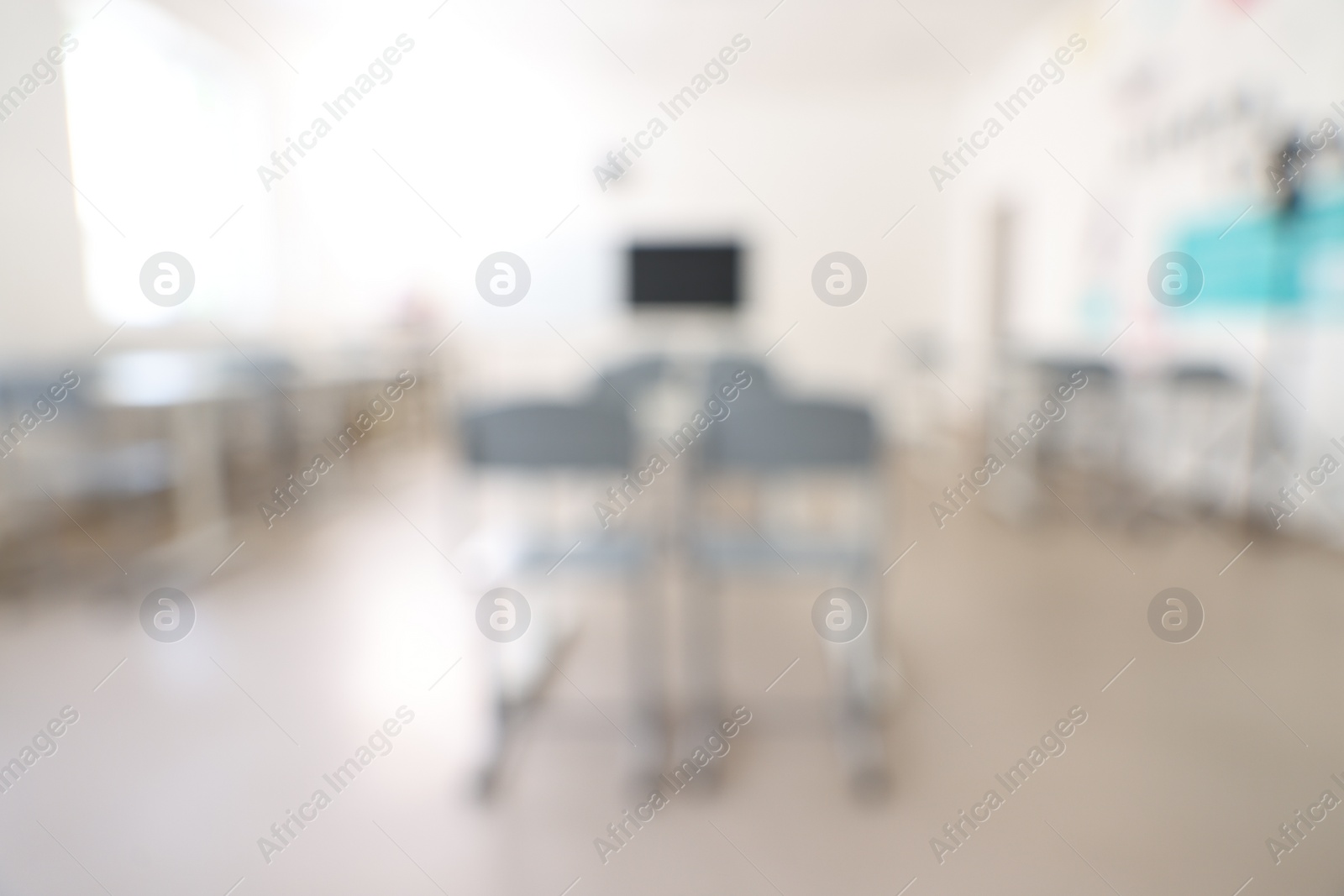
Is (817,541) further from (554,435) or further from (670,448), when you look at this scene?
(554,435)

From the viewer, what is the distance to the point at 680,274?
702 cm

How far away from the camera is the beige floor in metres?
1.45

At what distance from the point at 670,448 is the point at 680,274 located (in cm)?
518

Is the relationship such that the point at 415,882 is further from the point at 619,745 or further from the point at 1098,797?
the point at 1098,797

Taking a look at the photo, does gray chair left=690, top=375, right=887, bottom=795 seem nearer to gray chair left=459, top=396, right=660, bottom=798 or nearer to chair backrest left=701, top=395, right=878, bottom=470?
chair backrest left=701, top=395, right=878, bottom=470

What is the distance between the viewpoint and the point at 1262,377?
3.50 metres

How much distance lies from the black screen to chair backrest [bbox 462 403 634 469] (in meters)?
5.36

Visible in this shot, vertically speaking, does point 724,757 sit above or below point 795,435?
below

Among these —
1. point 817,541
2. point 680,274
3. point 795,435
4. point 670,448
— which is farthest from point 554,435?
point 680,274

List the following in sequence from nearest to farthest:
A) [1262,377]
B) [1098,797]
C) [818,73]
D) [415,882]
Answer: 1. [415,882]
2. [1098,797]
3. [1262,377]
4. [818,73]

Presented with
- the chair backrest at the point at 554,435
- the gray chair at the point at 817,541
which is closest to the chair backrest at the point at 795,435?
the gray chair at the point at 817,541

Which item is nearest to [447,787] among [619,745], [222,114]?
[619,745]

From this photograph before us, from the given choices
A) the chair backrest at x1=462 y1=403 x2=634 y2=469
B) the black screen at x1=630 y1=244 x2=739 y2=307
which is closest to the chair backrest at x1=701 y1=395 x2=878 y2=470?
the chair backrest at x1=462 y1=403 x2=634 y2=469

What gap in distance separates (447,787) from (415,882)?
0.30 m
